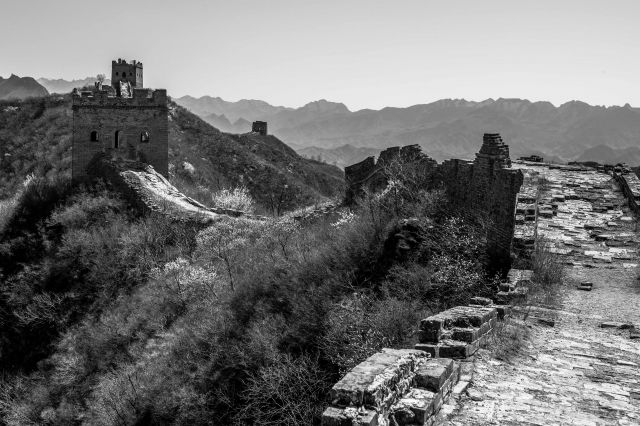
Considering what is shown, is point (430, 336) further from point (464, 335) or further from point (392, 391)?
point (392, 391)

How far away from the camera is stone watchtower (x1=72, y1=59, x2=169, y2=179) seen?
28547 millimetres

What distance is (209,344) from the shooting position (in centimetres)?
1602

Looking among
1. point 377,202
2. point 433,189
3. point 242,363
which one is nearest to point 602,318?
point 242,363

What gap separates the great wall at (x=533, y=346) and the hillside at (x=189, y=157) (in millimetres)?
20813

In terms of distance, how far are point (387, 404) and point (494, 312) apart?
367cm

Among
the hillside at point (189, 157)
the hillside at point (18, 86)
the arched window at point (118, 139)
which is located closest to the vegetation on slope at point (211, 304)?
the arched window at point (118, 139)

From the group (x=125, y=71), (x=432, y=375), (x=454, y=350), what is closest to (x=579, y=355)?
(x=454, y=350)

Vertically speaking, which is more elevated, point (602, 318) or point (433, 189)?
point (433, 189)

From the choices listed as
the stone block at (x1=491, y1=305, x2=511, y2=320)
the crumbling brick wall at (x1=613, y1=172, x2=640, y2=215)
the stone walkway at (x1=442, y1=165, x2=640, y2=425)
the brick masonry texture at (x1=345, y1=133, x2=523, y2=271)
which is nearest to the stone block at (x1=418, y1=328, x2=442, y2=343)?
the stone walkway at (x1=442, y1=165, x2=640, y2=425)

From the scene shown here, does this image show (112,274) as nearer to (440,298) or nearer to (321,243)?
(321,243)

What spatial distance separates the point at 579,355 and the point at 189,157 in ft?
131

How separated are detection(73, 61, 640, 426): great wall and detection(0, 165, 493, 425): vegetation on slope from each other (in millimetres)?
1286

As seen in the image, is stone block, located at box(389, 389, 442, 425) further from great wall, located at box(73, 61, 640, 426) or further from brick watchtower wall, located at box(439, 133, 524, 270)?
brick watchtower wall, located at box(439, 133, 524, 270)

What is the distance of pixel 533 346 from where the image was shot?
8.54 m
